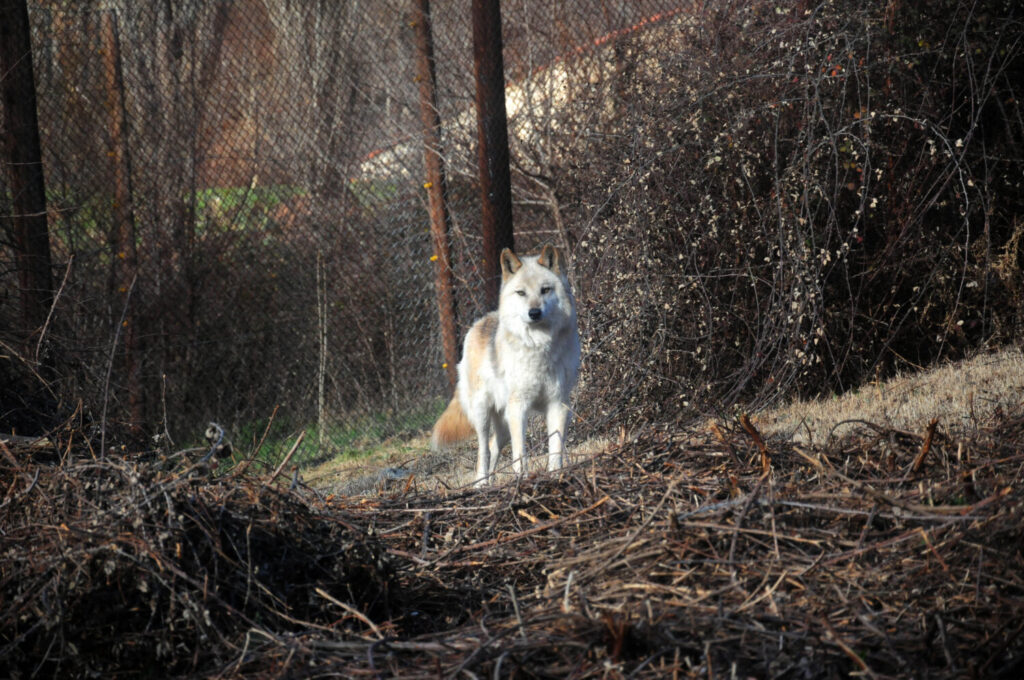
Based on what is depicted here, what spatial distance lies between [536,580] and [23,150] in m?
4.92

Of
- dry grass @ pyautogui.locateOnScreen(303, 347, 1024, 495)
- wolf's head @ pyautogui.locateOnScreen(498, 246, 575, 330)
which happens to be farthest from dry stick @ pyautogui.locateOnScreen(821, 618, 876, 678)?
wolf's head @ pyautogui.locateOnScreen(498, 246, 575, 330)

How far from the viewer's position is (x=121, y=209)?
7656 mm

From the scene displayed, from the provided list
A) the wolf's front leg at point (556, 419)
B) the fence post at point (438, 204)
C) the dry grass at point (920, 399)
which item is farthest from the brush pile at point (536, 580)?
the fence post at point (438, 204)

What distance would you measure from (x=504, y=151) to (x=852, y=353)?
3169 millimetres

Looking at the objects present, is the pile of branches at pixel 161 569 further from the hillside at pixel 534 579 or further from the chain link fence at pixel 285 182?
the chain link fence at pixel 285 182

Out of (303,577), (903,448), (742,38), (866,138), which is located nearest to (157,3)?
(742,38)

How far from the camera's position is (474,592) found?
3.28m

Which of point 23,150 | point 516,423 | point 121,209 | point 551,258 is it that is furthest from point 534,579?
point 121,209

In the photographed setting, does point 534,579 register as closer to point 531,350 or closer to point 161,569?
point 161,569

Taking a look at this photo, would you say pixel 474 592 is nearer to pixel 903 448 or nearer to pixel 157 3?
pixel 903 448

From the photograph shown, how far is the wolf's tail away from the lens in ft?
23.5

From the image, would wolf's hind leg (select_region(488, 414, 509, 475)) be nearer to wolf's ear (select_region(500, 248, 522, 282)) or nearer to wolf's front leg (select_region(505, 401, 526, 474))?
wolf's front leg (select_region(505, 401, 526, 474))

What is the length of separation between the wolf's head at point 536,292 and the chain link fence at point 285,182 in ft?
5.85

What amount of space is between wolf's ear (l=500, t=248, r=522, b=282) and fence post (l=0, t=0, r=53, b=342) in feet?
9.38
